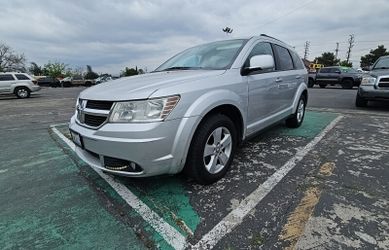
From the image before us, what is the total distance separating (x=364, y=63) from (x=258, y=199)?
246ft

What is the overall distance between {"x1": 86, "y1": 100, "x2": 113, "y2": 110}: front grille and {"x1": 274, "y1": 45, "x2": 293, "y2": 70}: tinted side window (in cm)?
278

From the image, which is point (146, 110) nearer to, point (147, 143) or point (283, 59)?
point (147, 143)

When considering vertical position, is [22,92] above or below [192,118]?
below

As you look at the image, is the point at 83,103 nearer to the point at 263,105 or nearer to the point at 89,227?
the point at 89,227

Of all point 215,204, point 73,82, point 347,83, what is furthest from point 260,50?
point 73,82

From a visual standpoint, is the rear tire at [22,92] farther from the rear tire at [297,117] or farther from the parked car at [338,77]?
the parked car at [338,77]

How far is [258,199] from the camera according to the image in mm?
2664

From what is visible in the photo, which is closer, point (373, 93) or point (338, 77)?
point (373, 93)

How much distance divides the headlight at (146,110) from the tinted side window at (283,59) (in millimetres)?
2491

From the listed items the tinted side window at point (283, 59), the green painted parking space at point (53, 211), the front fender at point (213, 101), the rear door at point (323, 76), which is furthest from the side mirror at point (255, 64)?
the rear door at point (323, 76)

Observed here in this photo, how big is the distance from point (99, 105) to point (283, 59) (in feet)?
10.5

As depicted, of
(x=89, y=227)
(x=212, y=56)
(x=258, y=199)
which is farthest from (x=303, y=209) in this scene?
(x=212, y=56)

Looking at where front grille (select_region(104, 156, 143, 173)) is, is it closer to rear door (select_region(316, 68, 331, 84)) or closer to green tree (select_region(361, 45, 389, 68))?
rear door (select_region(316, 68, 331, 84))

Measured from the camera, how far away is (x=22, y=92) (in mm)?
17000
